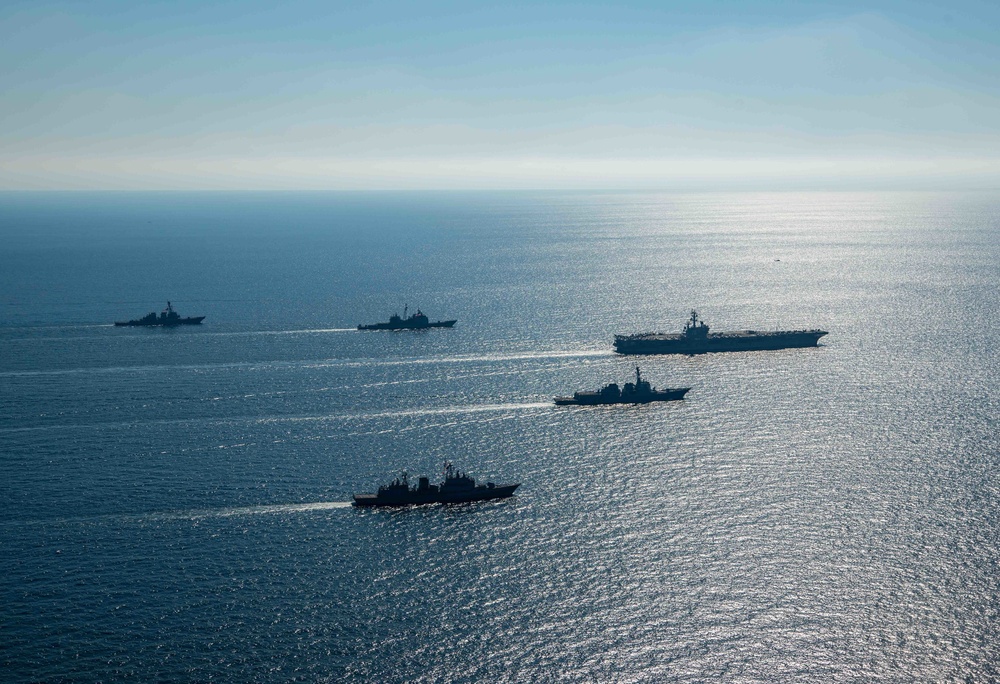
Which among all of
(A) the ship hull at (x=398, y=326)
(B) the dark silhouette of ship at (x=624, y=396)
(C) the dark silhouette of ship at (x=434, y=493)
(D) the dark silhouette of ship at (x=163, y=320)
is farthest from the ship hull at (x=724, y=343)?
(D) the dark silhouette of ship at (x=163, y=320)

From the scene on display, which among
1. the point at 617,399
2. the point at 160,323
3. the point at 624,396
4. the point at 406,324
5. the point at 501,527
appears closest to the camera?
the point at 501,527

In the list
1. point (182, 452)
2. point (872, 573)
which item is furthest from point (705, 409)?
point (182, 452)

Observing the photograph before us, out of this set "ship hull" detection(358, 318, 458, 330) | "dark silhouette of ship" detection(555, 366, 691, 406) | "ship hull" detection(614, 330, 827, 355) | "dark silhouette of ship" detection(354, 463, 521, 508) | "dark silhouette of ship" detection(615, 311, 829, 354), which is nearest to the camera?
"dark silhouette of ship" detection(354, 463, 521, 508)

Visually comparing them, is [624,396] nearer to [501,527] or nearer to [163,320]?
[501,527]

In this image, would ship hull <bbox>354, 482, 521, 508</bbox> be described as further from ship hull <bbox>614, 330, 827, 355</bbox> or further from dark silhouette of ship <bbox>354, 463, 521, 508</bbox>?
ship hull <bbox>614, 330, 827, 355</bbox>

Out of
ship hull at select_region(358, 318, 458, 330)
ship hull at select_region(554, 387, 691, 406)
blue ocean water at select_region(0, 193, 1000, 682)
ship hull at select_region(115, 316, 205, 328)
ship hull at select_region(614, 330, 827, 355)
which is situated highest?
ship hull at select_region(115, 316, 205, 328)

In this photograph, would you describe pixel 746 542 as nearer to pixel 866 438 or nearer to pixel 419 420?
pixel 866 438

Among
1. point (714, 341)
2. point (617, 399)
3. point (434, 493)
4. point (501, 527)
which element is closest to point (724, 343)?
point (714, 341)

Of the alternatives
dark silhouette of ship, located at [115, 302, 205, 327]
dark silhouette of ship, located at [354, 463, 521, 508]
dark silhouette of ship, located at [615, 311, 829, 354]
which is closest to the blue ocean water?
dark silhouette of ship, located at [354, 463, 521, 508]
